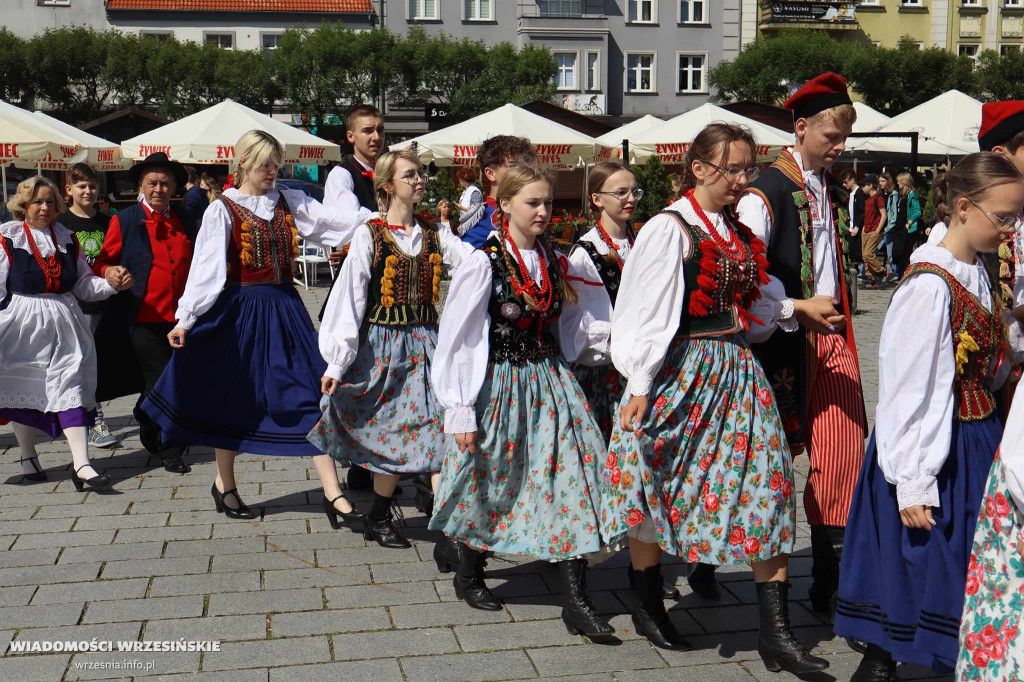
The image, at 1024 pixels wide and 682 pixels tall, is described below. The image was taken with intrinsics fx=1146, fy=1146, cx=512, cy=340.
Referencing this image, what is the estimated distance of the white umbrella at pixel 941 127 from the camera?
1930cm

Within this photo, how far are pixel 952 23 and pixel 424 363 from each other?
154 ft

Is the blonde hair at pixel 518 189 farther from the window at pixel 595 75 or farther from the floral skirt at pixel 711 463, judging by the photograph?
the window at pixel 595 75

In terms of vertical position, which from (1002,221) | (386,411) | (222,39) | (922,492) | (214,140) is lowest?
(386,411)

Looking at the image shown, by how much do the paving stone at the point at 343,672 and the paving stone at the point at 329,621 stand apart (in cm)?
32

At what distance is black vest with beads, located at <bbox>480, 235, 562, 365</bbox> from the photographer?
14.0ft

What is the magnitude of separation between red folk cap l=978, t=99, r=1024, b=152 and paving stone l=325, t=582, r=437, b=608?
2.73 m

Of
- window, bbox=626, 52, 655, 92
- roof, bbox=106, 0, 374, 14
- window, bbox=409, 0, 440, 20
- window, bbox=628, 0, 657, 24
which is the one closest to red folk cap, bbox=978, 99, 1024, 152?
roof, bbox=106, 0, 374, 14

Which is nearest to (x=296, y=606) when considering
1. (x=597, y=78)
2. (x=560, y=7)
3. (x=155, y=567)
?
(x=155, y=567)

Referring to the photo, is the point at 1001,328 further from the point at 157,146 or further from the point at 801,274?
the point at 157,146

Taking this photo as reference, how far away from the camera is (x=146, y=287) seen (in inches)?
274

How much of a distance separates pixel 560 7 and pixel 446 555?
4164cm

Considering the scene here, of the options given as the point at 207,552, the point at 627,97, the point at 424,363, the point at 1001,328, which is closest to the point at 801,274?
the point at 1001,328

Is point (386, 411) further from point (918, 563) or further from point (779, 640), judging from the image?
point (918, 563)

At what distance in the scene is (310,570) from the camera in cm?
490
